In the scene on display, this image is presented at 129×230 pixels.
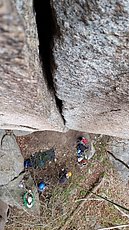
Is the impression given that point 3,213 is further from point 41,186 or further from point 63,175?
point 63,175

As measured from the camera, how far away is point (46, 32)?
23.0 inches

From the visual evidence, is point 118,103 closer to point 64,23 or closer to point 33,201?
point 64,23

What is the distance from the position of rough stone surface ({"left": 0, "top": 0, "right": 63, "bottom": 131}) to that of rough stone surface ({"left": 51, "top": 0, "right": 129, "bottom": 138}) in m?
0.04

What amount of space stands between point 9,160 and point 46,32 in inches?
64.0

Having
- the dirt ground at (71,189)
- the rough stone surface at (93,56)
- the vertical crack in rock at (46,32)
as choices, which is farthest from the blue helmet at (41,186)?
the vertical crack in rock at (46,32)

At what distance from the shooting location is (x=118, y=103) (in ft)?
2.57

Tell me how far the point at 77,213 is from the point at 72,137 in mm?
487

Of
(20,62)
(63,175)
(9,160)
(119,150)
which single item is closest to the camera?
(20,62)

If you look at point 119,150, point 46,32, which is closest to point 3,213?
point 119,150

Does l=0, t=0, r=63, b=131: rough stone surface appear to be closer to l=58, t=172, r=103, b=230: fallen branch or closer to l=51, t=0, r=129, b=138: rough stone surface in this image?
l=51, t=0, r=129, b=138: rough stone surface

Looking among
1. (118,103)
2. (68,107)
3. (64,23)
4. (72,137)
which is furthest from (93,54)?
(72,137)

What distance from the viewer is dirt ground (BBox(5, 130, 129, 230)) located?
2227 millimetres

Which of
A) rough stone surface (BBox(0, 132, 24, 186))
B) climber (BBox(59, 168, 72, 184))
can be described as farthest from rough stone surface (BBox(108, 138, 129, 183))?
rough stone surface (BBox(0, 132, 24, 186))

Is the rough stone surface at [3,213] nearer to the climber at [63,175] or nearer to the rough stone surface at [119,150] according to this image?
the climber at [63,175]
